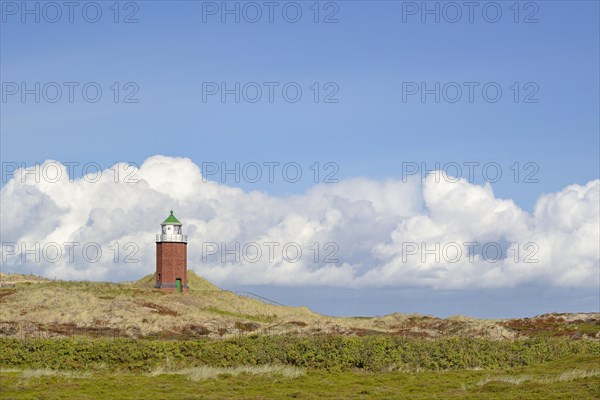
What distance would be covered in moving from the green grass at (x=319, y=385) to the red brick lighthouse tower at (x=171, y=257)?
57.1 m

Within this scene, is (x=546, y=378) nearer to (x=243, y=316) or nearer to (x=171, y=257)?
(x=243, y=316)

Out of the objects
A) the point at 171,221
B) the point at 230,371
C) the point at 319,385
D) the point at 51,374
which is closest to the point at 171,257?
the point at 171,221

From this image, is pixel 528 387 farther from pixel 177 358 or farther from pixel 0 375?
pixel 0 375

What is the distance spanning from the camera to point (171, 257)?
105562mm

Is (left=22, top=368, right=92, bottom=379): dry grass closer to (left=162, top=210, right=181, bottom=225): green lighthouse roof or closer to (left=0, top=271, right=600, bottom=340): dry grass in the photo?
(left=0, top=271, right=600, bottom=340): dry grass

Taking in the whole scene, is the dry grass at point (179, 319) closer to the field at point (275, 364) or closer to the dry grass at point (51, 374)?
the field at point (275, 364)

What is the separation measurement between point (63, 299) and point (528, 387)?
218ft

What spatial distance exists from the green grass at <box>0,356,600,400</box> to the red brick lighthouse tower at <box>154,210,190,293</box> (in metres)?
57.1

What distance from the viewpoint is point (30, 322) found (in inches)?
3189

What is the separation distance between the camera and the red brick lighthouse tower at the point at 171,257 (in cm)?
10525

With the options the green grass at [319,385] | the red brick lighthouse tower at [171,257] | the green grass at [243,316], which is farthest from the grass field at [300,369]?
the red brick lighthouse tower at [171,257]

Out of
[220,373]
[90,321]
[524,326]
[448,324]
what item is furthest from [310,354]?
[524,326]

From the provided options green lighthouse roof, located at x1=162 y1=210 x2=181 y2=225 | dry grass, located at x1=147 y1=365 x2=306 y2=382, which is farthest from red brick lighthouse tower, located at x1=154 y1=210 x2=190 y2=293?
dry grass, located at x1=147 y1=365 x2=306 y2=382

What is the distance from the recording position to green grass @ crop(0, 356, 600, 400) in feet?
125
